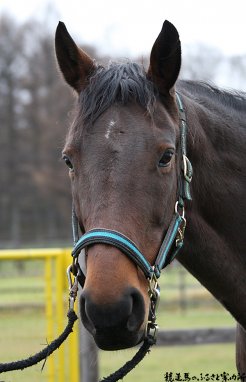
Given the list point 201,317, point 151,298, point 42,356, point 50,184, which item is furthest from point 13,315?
point 50,184

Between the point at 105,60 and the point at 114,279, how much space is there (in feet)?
4.92

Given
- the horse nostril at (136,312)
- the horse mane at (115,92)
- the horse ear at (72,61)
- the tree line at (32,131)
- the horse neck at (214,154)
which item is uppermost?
the horse ear at (72,61)

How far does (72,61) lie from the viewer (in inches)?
131

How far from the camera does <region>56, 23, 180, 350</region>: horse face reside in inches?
101

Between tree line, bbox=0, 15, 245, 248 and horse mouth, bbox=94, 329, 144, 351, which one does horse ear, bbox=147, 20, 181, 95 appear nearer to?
horse mouth, bbox=94, 329, 144, 351

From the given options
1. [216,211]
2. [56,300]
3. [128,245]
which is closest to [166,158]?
[128,245]

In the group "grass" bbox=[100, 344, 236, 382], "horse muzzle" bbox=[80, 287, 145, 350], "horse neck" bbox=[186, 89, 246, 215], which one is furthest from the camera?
"grass" bbox=[100, 344, 236, 382]

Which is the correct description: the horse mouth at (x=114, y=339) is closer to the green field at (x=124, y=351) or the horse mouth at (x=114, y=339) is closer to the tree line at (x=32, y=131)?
the green field at (x=124, y=351)

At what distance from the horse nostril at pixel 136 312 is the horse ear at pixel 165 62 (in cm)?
107

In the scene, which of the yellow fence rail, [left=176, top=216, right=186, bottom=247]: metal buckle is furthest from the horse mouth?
the yellow fence rail

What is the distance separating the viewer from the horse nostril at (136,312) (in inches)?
103

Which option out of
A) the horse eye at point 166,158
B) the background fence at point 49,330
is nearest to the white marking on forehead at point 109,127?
the horse eye at point 166,158

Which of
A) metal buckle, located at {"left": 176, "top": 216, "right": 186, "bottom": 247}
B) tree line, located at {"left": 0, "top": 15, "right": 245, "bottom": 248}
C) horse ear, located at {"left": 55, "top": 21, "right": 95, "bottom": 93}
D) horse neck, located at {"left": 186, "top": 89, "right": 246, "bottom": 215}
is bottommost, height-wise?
tree line, located at {"left": 0, "top": 15, "right": 245, "bottom": 248}

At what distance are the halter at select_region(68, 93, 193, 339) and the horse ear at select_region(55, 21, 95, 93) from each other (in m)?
0.49
